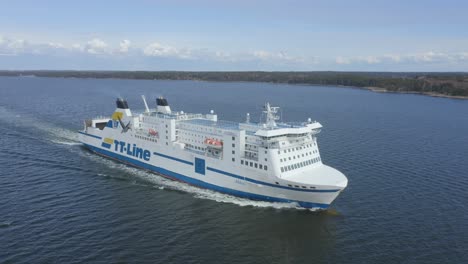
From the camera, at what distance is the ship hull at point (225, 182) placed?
1070 inches

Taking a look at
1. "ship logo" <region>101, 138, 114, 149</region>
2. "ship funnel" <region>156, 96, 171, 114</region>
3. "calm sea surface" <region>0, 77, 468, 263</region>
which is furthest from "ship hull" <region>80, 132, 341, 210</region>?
"ship funnel" <region>156, 96, 171, 114</region>

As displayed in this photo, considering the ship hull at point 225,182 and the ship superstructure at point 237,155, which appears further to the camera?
the ship superstructure at point 237,155

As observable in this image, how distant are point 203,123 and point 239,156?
7393 millimetres

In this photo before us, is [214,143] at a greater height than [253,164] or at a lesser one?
greater

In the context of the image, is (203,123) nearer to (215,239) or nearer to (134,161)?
(134,161)

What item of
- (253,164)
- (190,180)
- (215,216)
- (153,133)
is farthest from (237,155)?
(153,133)

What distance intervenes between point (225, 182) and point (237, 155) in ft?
9.02

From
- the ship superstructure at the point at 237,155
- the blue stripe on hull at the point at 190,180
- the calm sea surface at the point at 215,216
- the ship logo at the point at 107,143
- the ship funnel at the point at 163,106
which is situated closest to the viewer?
the calm sea surface at the point at 215,216

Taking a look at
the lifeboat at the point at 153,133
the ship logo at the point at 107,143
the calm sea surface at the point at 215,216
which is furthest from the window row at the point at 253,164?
the ship logo at the point at 107,143

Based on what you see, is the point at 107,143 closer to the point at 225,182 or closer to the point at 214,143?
the point at 214,143

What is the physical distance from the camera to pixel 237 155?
2959cm

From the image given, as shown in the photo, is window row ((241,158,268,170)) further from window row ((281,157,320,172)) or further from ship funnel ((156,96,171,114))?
ship funnel ((156,96,171,114))

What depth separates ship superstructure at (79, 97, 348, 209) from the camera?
27500mm

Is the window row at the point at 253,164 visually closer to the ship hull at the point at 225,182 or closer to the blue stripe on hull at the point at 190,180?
the ship hull at the point at 225,182
